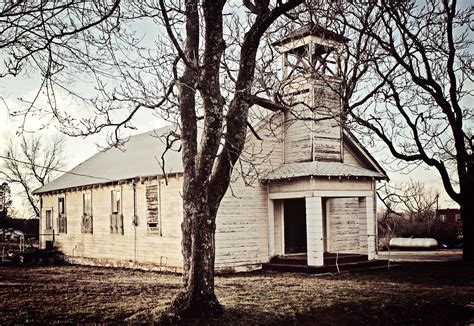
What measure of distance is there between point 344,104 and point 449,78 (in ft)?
18.8

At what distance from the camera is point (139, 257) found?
22125mm

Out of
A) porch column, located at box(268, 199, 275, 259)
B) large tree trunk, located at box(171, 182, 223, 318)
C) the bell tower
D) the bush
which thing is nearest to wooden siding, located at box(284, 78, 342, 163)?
the bell tower

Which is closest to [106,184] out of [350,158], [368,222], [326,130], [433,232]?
[326,130]

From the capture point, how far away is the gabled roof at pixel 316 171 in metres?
19.0

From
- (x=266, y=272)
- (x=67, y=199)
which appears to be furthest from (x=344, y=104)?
(x=67, y=199)

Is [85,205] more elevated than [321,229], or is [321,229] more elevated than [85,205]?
[85,205]

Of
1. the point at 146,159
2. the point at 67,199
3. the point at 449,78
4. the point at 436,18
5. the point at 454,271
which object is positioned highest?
the point at 436,18

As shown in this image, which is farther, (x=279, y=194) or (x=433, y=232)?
(x=433, y=232)

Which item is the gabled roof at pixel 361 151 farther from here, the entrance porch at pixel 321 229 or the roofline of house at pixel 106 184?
the roofline of house at pixel 106 184

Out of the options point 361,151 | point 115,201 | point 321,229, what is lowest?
point 321,229

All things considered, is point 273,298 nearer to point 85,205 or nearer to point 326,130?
point 326,130

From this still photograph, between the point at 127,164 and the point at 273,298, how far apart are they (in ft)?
45.9

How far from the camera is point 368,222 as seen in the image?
68.3ft

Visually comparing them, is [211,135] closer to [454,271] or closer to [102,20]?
[102,20]
